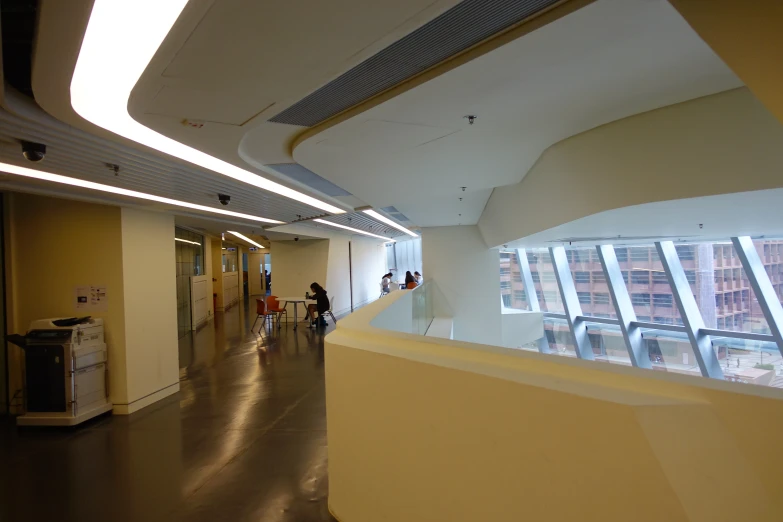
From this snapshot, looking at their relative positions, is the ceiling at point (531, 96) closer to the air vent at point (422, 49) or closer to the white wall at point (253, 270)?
the air vent at point (422, 49)

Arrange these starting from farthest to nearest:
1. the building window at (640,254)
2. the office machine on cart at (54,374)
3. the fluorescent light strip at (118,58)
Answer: the building window at (640,254), the office machine on cart at (54,374), the fluorescent light strip at (118,58)

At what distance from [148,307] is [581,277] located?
1125 centimetres

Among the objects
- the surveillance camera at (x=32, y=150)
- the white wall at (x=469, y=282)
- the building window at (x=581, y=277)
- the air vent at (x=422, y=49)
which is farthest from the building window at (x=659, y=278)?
the surveillance camera at (x=32, y=150)

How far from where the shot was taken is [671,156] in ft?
9.54

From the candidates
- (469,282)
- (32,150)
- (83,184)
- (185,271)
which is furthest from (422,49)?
(185,271)

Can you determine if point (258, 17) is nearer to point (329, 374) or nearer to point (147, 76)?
point (147, 76)

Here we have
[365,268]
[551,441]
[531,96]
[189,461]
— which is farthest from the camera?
[365,268]

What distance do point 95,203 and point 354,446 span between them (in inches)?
204

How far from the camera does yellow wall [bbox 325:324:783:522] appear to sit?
1.13 meters

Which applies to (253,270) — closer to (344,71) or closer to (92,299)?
(92,299)

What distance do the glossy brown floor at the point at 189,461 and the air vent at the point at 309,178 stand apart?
9.56 feet

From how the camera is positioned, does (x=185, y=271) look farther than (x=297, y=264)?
No

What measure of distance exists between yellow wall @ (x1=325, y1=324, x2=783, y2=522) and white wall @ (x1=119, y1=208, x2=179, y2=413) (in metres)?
4.62

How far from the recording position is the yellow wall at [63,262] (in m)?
5.34
